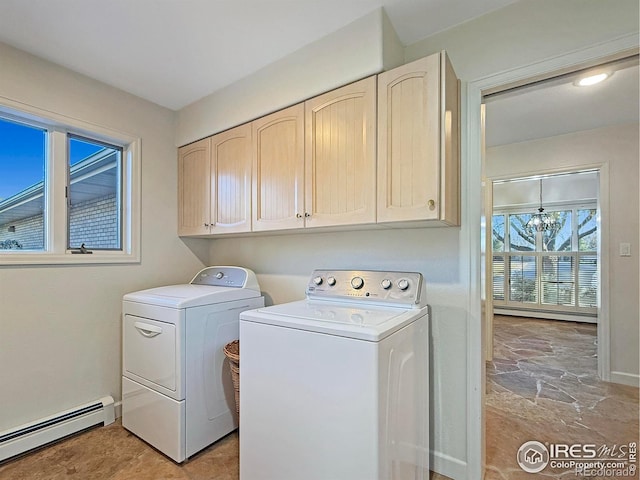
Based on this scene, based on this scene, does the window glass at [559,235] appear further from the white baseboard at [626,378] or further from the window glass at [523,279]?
the white baseboard at [626,378]

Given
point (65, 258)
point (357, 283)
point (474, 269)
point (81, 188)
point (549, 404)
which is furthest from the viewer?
point (549, 404)

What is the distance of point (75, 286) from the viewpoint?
201cm

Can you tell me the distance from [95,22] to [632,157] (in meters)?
4.17

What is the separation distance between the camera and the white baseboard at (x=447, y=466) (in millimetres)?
1601

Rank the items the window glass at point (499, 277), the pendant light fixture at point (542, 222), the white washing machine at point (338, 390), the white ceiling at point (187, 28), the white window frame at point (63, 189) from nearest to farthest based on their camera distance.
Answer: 1. the white washing machine at point (338, 390)
2. the white ceiling at point (187, 28)
3. the white window frame at point (63, 189)
4. the pendant light fixture at point (542, 222)
5. the window glass at point (499, 277)

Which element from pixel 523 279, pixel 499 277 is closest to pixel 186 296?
pixel 499 277

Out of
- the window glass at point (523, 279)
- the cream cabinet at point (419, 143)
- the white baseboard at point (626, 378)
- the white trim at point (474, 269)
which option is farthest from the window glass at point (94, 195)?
the window glass at point (523, 279)

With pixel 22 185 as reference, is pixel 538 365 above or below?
below

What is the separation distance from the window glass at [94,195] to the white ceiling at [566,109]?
9.03 ft

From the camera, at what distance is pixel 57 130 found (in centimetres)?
201

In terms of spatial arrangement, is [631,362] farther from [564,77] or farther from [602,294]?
[564,77]

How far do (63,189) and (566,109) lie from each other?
391 centimetres

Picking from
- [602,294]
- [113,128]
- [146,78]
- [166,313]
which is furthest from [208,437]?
[602,294]

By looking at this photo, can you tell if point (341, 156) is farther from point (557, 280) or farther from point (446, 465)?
point (557, 280)
